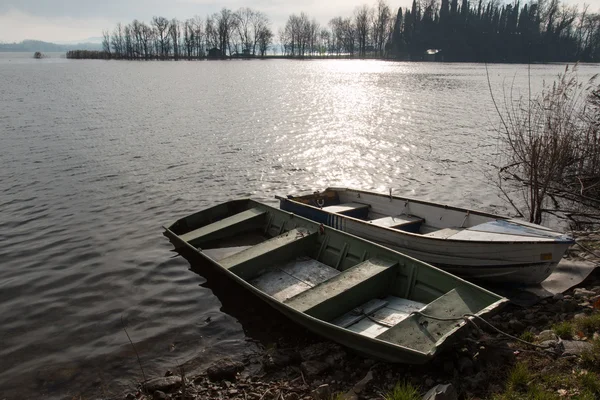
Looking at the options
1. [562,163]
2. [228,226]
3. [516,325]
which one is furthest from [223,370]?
[562,163]

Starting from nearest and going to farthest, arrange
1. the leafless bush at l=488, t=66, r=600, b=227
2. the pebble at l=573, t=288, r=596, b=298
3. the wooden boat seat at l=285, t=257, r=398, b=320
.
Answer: the wooden boat seat at l=285, t=257, r=398, b=320, the pebble at l=573, t=288, r=596, b=298, the leafless bush at l=488, t=66, r=600, b=227

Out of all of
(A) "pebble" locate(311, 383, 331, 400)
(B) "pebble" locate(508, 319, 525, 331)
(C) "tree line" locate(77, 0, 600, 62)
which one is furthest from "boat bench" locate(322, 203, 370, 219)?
(C) "tree line" locate(77, 0, 600, 62)

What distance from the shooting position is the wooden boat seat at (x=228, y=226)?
10.7 metres

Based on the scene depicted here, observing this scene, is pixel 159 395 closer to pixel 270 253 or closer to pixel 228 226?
pixel 270 253

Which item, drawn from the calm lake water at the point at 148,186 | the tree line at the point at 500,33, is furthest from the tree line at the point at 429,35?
the calm lake water at the point at 148,186

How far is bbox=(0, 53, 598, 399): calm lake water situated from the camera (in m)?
7.73

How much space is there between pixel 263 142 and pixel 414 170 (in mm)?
8786

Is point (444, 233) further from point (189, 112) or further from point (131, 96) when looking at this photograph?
point (131, 96)

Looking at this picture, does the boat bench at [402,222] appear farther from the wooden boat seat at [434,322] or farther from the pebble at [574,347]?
the pebble at [574,347]

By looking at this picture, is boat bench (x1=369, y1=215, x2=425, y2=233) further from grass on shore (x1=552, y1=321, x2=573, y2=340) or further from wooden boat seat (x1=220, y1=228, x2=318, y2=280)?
grass on shore (x1=552, y1=321, x2=573, y2=340)

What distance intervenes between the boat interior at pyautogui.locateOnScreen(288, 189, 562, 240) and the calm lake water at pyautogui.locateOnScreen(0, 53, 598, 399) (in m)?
3.82

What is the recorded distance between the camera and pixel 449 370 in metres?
6.06

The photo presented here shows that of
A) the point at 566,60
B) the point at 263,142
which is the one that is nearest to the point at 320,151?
the point at 263,142

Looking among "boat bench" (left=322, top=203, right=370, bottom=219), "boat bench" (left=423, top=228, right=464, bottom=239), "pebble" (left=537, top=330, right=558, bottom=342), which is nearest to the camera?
"pebble" (left=537, top=330, right=558, bottom=342)
